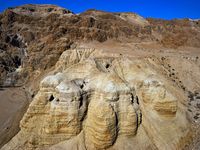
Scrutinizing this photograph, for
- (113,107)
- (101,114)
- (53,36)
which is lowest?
(101,114)

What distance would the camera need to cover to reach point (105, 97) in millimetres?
15211

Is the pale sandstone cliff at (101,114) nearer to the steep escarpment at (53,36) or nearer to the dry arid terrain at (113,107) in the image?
the dry arid terrain at (113,107)

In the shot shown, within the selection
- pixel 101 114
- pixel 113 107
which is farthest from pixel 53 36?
pixel 101 114

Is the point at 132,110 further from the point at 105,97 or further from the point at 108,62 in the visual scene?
the point at 108,62

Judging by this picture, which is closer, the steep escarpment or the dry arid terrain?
the dry arid terrain

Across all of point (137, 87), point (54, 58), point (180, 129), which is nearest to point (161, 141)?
point (180, 129)

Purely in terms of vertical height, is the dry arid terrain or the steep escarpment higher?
the steep escarpment

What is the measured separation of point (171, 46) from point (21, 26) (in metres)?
32.4

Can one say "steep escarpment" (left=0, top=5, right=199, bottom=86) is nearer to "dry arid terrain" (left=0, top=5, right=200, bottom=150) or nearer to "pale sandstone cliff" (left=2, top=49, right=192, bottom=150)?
"dry arid terrain" (left=0, top=5, right=200, bottom=150)

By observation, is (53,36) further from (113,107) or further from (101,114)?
(101,114)

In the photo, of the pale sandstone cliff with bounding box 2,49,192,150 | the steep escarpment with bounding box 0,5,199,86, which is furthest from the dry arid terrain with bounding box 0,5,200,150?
the steep escarpment with bounding box 0,5,199,86

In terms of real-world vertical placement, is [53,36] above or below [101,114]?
above

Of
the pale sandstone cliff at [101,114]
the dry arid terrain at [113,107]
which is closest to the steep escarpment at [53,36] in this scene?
the dry arid terrain at [113,107]

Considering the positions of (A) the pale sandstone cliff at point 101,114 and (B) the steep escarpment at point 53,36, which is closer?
(A) the pale sandstone cliff at point 101,114
